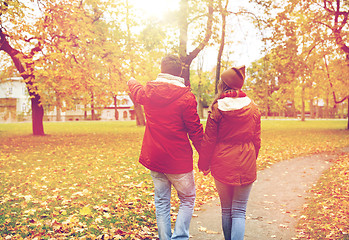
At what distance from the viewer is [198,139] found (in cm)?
334

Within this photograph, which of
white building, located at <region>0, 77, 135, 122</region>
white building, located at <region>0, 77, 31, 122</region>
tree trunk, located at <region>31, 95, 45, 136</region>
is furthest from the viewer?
white building, located at <region>0, 77, 135, 122</region>

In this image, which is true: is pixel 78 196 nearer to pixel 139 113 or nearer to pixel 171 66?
pixel 171 66

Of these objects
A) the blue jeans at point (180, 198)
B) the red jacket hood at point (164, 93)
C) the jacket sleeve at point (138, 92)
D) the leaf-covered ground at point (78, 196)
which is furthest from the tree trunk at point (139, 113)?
the red jacket hood at point (164, 93)

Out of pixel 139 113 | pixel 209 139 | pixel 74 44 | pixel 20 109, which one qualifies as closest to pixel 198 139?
pixel 209 139

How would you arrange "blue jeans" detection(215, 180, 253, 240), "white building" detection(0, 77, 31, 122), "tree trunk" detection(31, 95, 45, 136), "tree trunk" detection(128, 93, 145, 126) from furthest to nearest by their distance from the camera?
1. "white building" detection(0, 77, 31, 122)
2. "tree trunk" detection(128, 93, 145, 126)
3. "tree trunk" detection(31, 95, 45, 136)
4. "blue jeans" detection(215, 180, 253, 240)

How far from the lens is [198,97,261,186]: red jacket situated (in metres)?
3.12

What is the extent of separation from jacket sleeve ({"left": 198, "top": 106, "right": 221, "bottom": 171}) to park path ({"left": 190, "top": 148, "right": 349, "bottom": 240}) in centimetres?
156

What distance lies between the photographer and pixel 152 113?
129 inches

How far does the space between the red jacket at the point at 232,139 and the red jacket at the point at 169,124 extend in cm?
21

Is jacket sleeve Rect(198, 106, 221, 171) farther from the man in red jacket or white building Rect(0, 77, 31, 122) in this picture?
white building Rect(0, 77, 31, 122)

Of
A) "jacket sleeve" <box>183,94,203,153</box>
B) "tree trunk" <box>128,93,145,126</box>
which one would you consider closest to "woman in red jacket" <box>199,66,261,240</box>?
"jacket sleeve" <box>183,94,203,153</box>

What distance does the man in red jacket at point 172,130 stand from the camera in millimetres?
3186

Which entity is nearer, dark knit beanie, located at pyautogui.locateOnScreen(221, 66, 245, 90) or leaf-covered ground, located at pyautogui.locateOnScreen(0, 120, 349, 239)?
dark knit beanie, located at pyautogui.locateOnScreen(221, 66, 245, 90)

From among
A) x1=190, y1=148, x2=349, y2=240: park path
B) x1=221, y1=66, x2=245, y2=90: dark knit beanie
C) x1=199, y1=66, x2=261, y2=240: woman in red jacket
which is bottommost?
x1=190, y1=148, x2=349, y2=240: park path
